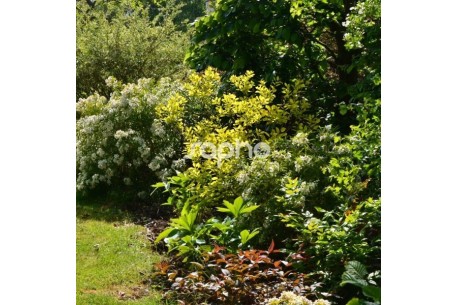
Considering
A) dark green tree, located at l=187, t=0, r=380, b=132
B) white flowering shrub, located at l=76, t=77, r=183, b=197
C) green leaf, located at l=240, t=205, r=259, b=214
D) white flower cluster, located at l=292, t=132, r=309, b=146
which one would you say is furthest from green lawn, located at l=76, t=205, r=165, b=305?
dark green tree, located at l=187, t=0, r=380, b=132

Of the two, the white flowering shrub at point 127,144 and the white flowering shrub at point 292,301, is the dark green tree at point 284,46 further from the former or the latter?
the white flowering shrub at point 292,301

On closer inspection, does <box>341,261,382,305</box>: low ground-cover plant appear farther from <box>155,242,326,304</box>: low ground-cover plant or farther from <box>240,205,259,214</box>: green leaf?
<box>240,205,259,214</box>: green leaf

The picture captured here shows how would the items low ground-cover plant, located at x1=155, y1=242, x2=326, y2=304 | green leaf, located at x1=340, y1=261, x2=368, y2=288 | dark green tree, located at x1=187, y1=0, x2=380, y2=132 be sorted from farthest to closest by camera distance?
dark green tree, located at x1=187, y1=0, x2=380, y2=132, low ground-cover plant, located at x1=155, y1=242, x2=326, y2=304, green leaf, located at x1=340, y1=261, x2=368, y2=288

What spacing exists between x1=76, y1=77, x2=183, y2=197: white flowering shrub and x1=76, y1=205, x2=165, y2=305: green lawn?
1.92 feet

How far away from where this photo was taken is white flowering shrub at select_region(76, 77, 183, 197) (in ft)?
20.8

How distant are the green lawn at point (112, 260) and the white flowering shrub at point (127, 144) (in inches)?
23.0

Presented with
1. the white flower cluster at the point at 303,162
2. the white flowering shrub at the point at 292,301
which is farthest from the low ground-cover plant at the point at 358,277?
the white flower cluster at the point at 303,162

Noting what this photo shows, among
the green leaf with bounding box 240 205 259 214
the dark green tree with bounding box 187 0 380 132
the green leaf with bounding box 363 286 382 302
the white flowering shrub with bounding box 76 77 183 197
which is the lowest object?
the green leaf with bounding box 363 286 382 302

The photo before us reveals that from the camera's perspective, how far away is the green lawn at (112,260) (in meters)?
4.02

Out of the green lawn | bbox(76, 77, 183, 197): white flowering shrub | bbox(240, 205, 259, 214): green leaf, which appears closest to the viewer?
the green lawn

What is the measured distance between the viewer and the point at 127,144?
247 inches

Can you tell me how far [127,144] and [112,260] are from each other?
1.83 meters

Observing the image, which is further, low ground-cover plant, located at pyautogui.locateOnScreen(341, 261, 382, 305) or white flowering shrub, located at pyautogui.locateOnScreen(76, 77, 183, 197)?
white flowering shrub, located at pyautogui.locateOnScreen(76, 77, 183, 197)
